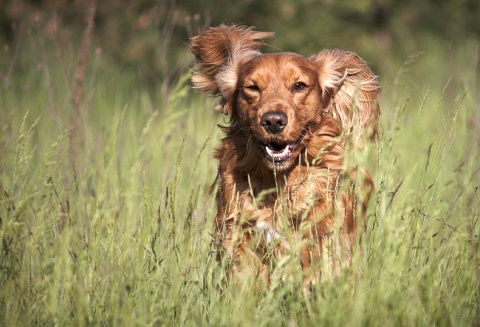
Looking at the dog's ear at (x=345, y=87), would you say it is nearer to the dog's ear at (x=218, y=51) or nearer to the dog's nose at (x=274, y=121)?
the dog's ear at (x=218, y=51)

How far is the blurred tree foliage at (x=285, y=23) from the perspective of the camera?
10.0 meters

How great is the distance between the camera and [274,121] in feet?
11.7

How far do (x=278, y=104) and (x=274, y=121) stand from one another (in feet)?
0.40

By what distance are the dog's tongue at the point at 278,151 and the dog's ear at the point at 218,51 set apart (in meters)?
0.78

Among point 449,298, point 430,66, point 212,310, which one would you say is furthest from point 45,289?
point 430,66

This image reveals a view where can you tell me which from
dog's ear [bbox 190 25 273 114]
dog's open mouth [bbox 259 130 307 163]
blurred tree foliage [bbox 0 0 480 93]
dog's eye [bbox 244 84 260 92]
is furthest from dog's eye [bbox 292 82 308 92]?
blurred tree foliage [bbox 0 0 480 93]

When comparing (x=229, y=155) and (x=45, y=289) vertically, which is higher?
(x=229, y=155)

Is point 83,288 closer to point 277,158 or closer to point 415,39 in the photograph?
point 277,158

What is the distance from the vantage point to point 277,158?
3.65 metres

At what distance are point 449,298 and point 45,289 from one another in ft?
5.10

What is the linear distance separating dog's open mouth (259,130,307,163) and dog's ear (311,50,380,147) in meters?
0.52

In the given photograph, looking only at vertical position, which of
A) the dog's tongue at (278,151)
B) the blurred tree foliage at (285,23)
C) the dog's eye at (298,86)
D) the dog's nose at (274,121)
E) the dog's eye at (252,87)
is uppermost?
the blurred tree foliage at (285,23)

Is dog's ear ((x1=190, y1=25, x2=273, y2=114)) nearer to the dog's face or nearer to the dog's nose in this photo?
the dog's face

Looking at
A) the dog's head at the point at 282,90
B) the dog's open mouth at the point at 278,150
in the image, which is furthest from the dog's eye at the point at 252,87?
the dog's open mouth at the point at 278,150
